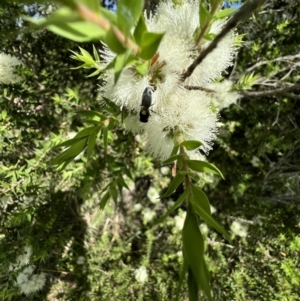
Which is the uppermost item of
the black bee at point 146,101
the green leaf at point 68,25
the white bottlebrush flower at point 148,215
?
the white bottlebrush flower at point 148,215

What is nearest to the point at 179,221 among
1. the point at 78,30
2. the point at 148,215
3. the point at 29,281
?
the point at 148,215

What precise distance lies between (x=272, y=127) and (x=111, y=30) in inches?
66.0

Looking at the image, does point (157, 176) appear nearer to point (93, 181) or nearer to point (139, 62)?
point (93, 181)

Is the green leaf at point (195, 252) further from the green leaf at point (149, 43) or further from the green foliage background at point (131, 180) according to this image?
the green foliage background at point (131, 180)

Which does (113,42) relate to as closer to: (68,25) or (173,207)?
(68,25)

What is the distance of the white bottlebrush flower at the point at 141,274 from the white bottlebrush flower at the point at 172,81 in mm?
1229

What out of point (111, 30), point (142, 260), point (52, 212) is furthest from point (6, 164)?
point (111, 30)

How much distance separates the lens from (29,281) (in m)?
1.71

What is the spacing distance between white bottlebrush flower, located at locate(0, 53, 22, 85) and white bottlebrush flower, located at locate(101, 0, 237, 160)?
29.5 inches

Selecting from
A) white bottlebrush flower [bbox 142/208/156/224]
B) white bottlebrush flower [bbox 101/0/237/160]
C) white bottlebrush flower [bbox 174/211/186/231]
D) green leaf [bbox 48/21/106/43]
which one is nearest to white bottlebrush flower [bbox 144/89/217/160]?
white bottlebrush flower [bbox 101/0/237/160]

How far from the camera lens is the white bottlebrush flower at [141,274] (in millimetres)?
1832

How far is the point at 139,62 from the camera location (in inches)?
20.0

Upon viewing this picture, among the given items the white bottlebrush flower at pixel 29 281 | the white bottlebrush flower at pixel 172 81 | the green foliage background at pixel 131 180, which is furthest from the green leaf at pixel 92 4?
the white bottlebrush flower at pixel 29 281

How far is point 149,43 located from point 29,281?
5.17 feet
